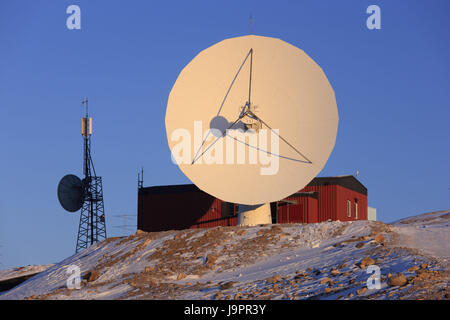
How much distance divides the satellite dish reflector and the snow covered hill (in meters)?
17.1

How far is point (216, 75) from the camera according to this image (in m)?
Answer: 29.5

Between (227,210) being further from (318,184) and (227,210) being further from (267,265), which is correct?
(267,265)

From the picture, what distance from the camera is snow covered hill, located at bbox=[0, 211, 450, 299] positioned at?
18109mm

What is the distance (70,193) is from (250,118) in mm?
25508

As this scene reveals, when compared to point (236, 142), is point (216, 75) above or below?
above

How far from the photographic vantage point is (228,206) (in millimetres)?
41375
